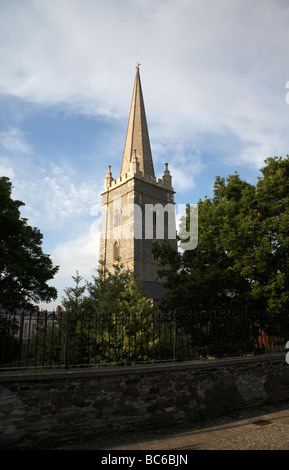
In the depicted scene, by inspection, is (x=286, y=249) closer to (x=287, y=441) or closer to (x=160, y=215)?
(x=287, y=441)

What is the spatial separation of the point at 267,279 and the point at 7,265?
1546cm

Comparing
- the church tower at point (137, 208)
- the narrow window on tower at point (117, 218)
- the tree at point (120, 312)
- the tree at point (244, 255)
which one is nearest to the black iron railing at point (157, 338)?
the tree at point (120, 312)

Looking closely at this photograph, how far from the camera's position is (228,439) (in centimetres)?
586

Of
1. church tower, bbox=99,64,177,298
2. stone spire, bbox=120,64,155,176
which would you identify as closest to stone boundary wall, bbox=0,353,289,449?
church tower, bbox=99,64,177,298

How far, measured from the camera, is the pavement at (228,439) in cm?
548

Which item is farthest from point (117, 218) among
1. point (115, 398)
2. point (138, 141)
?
point (115, 398)

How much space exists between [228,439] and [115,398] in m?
2.35

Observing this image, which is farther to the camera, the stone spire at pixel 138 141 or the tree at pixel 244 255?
the stone spire at pixel 138 141

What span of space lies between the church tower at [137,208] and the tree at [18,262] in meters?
17.1

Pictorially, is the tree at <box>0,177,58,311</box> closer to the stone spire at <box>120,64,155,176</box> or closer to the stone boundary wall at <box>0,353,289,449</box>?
the stone boundary wall at <box>0,353,289,449</box>

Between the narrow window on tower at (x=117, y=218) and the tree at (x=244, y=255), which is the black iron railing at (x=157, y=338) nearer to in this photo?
the tree at (x=244, y=255)

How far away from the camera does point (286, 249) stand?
40.7 ft

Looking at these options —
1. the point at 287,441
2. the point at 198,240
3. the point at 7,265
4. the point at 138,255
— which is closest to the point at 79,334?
the point at 287,441

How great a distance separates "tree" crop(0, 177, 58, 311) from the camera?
64.3 feet
